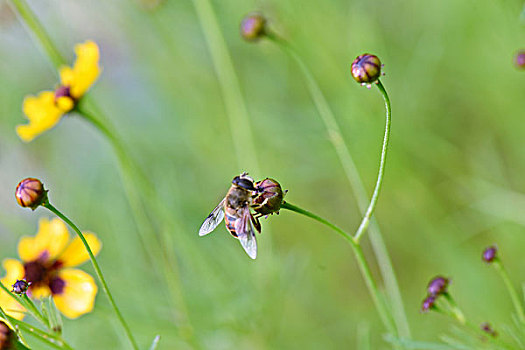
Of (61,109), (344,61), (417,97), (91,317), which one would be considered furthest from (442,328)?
(61,109)

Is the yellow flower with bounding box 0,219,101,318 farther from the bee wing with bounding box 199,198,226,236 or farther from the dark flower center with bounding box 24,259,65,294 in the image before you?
the bee wing with bounding box 199,198,226,236

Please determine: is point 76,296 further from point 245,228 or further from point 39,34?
point 39,34

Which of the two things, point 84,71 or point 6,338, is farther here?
point 84,71

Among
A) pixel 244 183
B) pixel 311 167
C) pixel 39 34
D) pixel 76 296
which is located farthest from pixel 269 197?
pixel 311 167

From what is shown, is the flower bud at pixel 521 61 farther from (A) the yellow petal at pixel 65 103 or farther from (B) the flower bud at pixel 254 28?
(A) the yellow petal at pixel 65 103

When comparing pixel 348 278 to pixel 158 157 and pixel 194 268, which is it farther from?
pixel 158 157

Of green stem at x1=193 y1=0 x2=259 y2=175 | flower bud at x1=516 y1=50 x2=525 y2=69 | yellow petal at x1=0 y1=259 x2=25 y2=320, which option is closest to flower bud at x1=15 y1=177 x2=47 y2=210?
yellow petal at x1=0 y1=259 x2=25 y2=320
